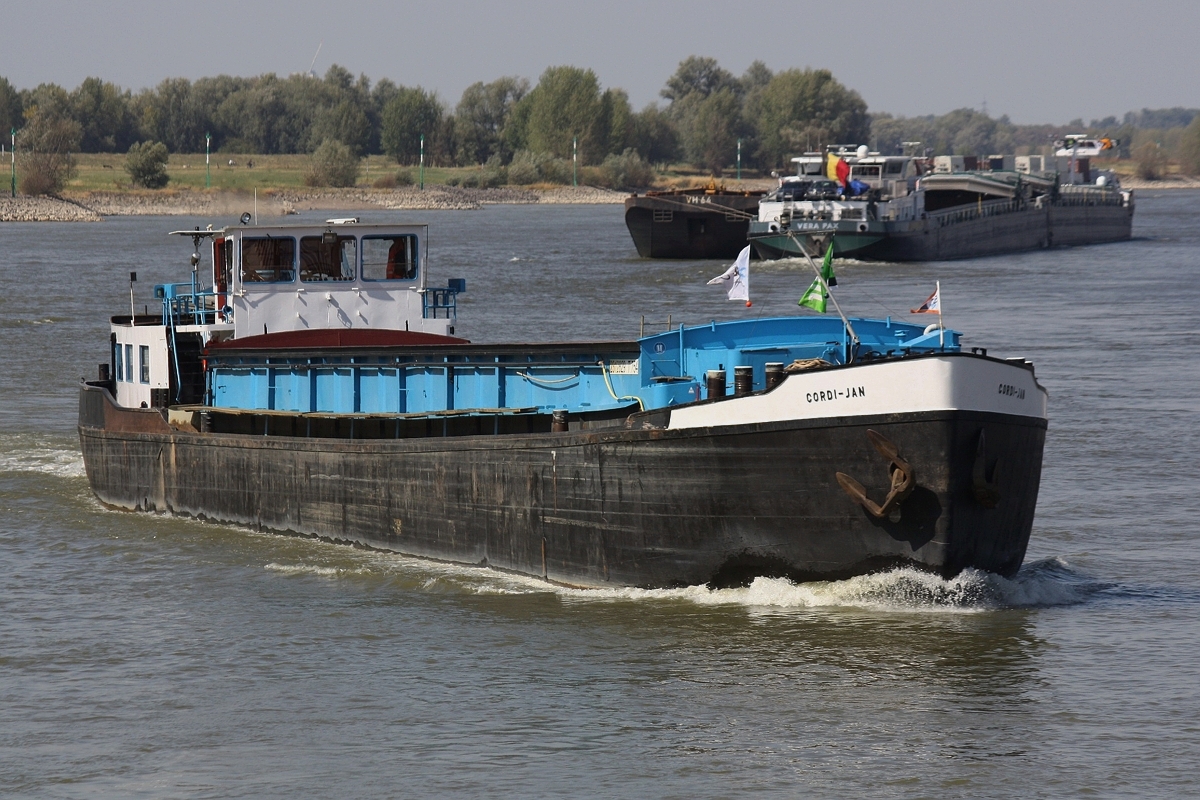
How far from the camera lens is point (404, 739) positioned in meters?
12.3

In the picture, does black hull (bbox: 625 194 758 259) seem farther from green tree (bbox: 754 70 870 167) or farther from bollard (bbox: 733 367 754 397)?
green tree (bbox: 754 70 870 167)

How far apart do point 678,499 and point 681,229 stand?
60578mm

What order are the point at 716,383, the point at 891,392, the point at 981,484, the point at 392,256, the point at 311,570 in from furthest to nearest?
the point at 392,256
the point at 311,570
the point at 716,383
the point at 981,484
the point at 891,392

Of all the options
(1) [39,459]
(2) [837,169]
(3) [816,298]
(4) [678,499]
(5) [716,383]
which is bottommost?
(1) [39,459]

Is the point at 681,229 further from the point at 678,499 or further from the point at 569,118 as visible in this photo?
the point at 569,118

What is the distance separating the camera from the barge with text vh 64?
14.4m

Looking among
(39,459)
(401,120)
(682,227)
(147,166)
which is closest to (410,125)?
(401,120)

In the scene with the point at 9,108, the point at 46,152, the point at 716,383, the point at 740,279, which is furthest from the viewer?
the point at 9,108

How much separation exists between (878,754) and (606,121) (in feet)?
563

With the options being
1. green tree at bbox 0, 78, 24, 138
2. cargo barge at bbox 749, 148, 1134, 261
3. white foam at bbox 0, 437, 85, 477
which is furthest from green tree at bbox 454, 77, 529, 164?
white foam at bbox 0, 437, 85, 477

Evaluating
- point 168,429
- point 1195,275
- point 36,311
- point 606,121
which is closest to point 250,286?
point 168,429

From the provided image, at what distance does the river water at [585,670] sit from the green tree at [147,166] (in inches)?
4620

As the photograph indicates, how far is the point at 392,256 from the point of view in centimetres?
2202

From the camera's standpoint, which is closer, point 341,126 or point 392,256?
point 392,256
